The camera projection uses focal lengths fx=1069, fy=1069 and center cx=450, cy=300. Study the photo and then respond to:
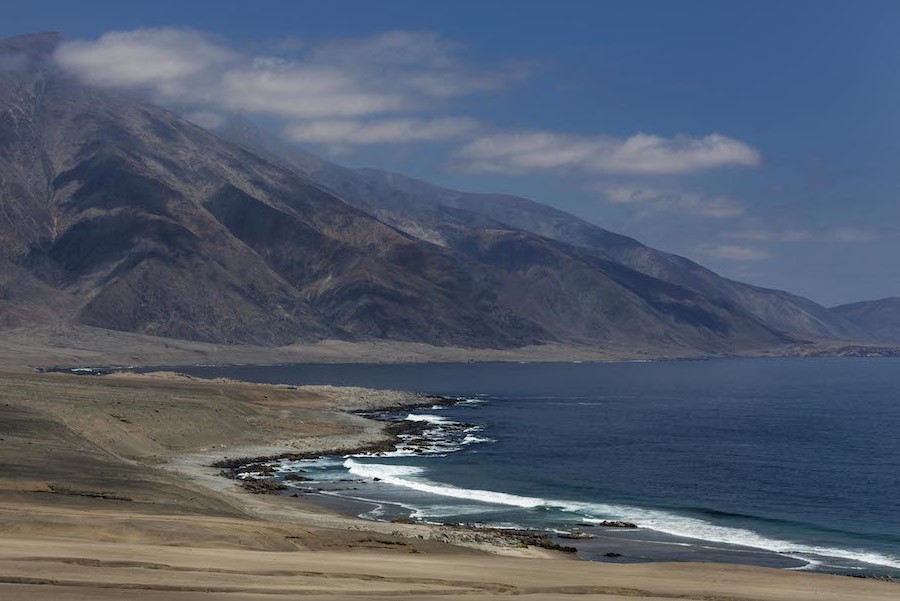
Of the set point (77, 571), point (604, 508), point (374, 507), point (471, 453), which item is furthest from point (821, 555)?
point (471, 453)

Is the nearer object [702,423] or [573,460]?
[573,460]

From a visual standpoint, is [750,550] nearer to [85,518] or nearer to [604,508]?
[604,508]

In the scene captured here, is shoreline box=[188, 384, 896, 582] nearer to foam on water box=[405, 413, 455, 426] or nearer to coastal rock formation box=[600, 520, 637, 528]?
coastal rock formation box=[600, 520, 637, 528]

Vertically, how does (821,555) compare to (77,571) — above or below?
below

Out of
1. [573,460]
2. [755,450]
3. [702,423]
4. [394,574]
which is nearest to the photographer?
[394,574]

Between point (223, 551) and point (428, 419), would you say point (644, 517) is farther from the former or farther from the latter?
point (428, 419)

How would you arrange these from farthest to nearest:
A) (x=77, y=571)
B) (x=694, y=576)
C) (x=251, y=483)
Result: (x=251, y=483) → (x=694, y=576) → (x=77, y=571)

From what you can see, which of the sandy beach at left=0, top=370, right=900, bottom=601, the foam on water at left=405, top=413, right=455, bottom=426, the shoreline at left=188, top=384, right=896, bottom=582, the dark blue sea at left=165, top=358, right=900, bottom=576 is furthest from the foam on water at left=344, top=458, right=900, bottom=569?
the foam on water at left=405, top=413, right=455, bottom=426
